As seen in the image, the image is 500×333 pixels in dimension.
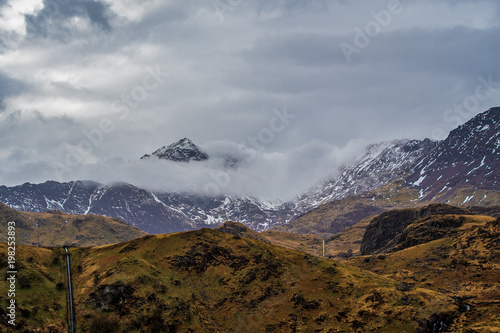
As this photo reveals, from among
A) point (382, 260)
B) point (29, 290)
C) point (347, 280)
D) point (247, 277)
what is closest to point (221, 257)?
point (247, 277)

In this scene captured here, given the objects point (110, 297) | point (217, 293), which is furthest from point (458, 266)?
Result: point (110, 297)

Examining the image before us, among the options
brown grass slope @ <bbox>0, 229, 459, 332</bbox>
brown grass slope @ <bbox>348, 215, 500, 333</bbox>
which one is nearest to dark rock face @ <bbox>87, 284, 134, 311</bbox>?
brown grass slope @ <bbox>0, 229, 459, 332</bbox>

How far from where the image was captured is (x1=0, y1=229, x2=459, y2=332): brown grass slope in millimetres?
102500

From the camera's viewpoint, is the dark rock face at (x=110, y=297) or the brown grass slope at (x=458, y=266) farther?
the dark rock face at (x=110, y=297)

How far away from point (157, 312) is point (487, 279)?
351 ft

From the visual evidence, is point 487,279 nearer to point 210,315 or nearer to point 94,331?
point 210,315

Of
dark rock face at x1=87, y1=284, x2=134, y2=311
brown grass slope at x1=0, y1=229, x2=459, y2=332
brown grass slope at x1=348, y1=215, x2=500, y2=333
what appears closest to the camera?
brown grass slope at x1=348, y1=215, x2=500, y2=333

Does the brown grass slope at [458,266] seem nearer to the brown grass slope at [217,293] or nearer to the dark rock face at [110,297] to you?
the brown grass slope at [217,293]

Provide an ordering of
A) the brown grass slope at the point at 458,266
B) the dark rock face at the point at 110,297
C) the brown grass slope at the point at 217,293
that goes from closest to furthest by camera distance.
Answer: the brown grass slope at the point at 458,266
the brown grass slope at the point at 217,293
the dark rock face at the point at 110,297

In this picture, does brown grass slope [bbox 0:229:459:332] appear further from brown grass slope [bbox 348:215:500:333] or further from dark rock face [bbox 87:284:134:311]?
brown grass slope [bbox 348:215:500:333]

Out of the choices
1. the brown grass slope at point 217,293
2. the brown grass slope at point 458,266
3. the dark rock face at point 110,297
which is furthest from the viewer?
the dark rock face at point 110,297

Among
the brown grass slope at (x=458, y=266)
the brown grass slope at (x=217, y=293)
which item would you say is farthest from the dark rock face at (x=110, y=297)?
the brown grass slope at (x=458, y=266)

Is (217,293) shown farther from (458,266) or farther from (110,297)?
(458,266)

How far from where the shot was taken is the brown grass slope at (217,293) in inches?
4035
